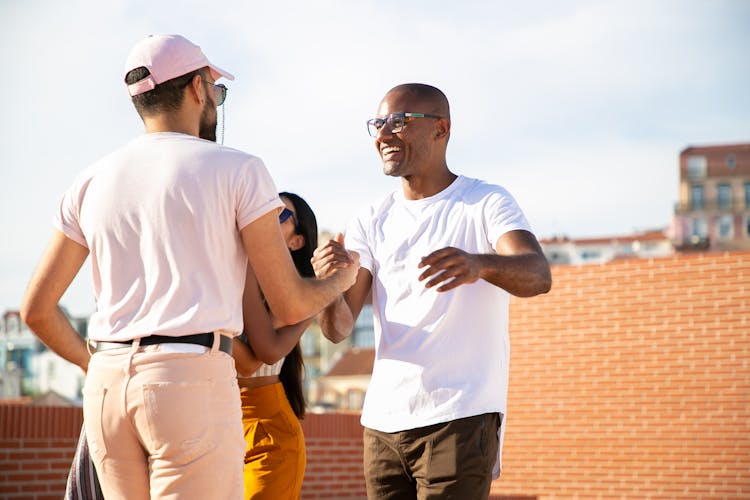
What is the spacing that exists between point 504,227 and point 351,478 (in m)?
8.41

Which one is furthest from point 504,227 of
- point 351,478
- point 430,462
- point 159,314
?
point 351,478

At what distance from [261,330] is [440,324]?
0.65m

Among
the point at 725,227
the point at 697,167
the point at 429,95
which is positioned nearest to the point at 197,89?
the point at 429,95

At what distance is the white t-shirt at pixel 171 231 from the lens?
2439 mm

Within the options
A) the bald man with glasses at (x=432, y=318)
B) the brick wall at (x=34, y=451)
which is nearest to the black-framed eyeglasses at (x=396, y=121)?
the bald man with glasses at (x=432, y=318)

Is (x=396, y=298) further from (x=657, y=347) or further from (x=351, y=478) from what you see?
(x=657, y=347)

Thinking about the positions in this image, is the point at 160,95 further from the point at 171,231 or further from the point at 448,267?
the point at 448,267

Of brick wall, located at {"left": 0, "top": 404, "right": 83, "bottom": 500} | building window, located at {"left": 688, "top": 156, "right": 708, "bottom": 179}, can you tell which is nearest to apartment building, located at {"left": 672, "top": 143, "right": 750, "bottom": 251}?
building window, located at {"left": 688, "top": 156, "right": 708, "bottom": 179}

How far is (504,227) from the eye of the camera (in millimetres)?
3402

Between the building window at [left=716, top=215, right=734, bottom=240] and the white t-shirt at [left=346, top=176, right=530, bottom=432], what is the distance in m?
104

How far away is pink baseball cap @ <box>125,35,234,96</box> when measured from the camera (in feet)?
8.61

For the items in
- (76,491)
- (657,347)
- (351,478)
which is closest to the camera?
(76,491)

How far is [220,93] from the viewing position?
282cm

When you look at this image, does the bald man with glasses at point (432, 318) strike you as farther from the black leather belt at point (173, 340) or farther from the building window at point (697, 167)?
the building window at point (697, 167)
